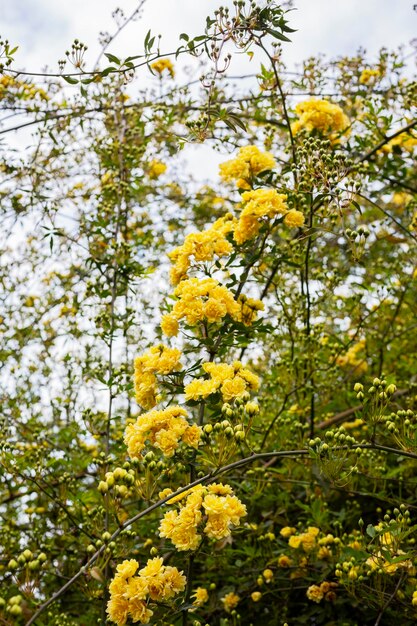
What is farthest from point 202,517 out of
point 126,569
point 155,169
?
point 155,169

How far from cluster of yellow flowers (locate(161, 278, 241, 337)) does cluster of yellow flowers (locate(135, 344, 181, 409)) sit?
0.12 m

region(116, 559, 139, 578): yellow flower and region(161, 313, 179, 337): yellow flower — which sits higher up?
region(161, 313, 179, 337): yellow flower

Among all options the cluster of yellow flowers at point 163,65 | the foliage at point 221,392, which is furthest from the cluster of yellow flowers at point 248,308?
the cluster of yellow flowers at point 163,65

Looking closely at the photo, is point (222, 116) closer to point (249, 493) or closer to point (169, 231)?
point (249, 493)

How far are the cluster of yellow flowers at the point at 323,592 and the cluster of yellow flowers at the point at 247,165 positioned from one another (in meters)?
1.53

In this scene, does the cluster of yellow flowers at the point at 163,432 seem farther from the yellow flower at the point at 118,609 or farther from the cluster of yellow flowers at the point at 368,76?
the cluster of yellow flowers at the point at 368,76

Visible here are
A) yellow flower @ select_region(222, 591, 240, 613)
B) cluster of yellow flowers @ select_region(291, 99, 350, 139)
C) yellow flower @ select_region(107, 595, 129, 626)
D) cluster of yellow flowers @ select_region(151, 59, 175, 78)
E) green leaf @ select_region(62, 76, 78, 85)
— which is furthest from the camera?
cluster of yellow flowers @ select_region(151, 59, 175, 78)

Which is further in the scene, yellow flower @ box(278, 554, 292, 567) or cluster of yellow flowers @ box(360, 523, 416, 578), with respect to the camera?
yellow flower @ box(278, 554, 292, 567)

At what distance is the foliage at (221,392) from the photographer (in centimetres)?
164

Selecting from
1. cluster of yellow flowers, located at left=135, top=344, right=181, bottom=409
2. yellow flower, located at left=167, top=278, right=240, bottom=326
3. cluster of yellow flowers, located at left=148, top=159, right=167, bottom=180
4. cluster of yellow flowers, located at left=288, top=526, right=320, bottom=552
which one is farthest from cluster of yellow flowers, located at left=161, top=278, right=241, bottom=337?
cluster of yellow flowers, located at left=148, top=159, right=167, bottom=180

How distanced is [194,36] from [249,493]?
1796 mm

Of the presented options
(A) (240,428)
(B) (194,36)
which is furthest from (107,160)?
(A) (240,428)

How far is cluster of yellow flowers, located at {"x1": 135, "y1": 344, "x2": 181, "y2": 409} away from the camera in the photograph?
186 centimetres

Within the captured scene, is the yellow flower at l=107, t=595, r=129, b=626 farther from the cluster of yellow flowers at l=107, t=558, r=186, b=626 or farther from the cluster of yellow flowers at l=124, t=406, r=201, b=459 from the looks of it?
the cluster of yellow flowers at l=124, t=406, r=201, b=459
